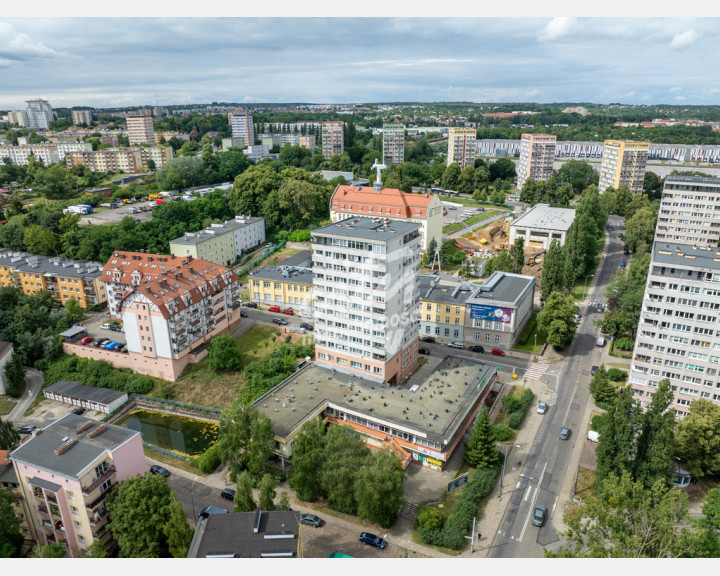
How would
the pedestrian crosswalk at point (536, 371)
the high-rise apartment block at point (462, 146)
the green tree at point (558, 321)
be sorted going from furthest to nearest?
the high-rise apartment block at point (462, 146) < the green tree at point (558, 321) < the pedestrian crosswalk at point (536, 371)

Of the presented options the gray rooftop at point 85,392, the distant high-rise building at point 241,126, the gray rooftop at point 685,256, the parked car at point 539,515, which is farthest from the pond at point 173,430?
the distant high-rise building at point 241,126

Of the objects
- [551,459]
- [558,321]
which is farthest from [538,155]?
[551,459]

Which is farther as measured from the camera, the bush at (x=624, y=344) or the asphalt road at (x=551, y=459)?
the bush at (x=624, y=344)

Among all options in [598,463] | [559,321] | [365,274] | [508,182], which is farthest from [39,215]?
[508,182]

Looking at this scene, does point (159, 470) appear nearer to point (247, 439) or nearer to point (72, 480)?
point (247, 439)

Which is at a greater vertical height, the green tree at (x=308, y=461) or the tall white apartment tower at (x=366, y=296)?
the tall white apartment tower at (x=366, y=296)

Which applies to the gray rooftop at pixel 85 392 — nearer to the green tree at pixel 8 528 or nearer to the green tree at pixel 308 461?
the green tree at pixel 8 528

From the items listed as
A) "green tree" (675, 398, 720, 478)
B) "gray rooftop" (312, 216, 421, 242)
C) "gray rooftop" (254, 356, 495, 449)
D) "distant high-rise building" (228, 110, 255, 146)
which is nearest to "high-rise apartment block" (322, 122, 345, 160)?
"distant high-rise building" (228, 110, 255, 146)
